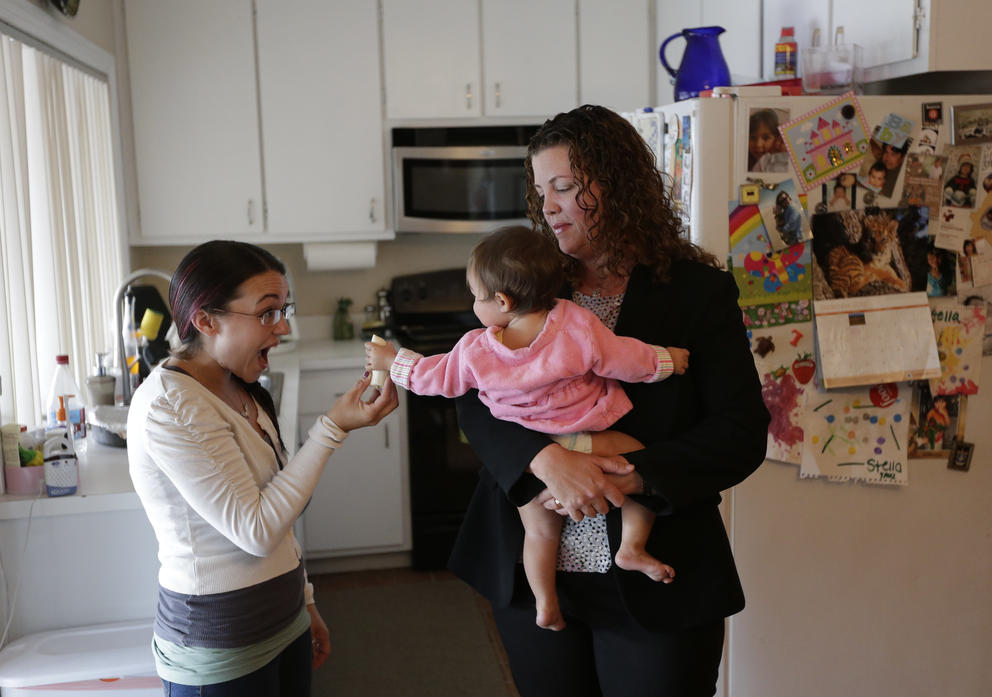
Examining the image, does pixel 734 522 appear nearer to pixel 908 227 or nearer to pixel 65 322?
pixel 908 227

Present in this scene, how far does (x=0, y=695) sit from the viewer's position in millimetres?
1770

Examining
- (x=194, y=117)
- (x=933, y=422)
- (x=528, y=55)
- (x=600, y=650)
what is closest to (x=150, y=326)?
(x=194, y=117)

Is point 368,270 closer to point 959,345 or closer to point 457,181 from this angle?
point 457,181

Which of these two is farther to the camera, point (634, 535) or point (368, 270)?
point (368, 270)

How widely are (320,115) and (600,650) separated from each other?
113 inches

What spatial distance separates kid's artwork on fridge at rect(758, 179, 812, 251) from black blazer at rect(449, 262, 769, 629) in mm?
800

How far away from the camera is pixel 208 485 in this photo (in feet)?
4.42

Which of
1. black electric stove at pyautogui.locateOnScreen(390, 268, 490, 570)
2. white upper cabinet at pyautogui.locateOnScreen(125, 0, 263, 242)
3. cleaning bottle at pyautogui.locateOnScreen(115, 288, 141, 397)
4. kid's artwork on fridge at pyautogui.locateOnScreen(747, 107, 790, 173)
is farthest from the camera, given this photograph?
black electric stove at pyautogui.locateOnScreen(390, 268, 490, 570)

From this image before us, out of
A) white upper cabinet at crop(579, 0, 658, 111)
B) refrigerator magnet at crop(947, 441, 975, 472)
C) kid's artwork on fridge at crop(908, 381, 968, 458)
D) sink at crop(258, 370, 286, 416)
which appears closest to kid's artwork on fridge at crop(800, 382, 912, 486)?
kid's artwork on fridge at crop(908, 381, 968, 458)

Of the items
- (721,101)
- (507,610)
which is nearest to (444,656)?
(507,610)

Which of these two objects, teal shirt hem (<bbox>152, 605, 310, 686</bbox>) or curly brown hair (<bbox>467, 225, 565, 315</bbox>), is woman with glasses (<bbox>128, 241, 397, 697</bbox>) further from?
curly brown hair (<bbox>467, 225, 565, 315</bbox>)

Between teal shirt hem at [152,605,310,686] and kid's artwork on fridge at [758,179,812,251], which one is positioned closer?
teal shirt hem at [152,605,310,686]

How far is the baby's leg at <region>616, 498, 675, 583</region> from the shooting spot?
128cm

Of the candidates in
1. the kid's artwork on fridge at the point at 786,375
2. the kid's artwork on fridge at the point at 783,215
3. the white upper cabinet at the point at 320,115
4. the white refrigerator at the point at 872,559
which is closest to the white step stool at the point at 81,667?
the white refrigerator at the point at 872,559
